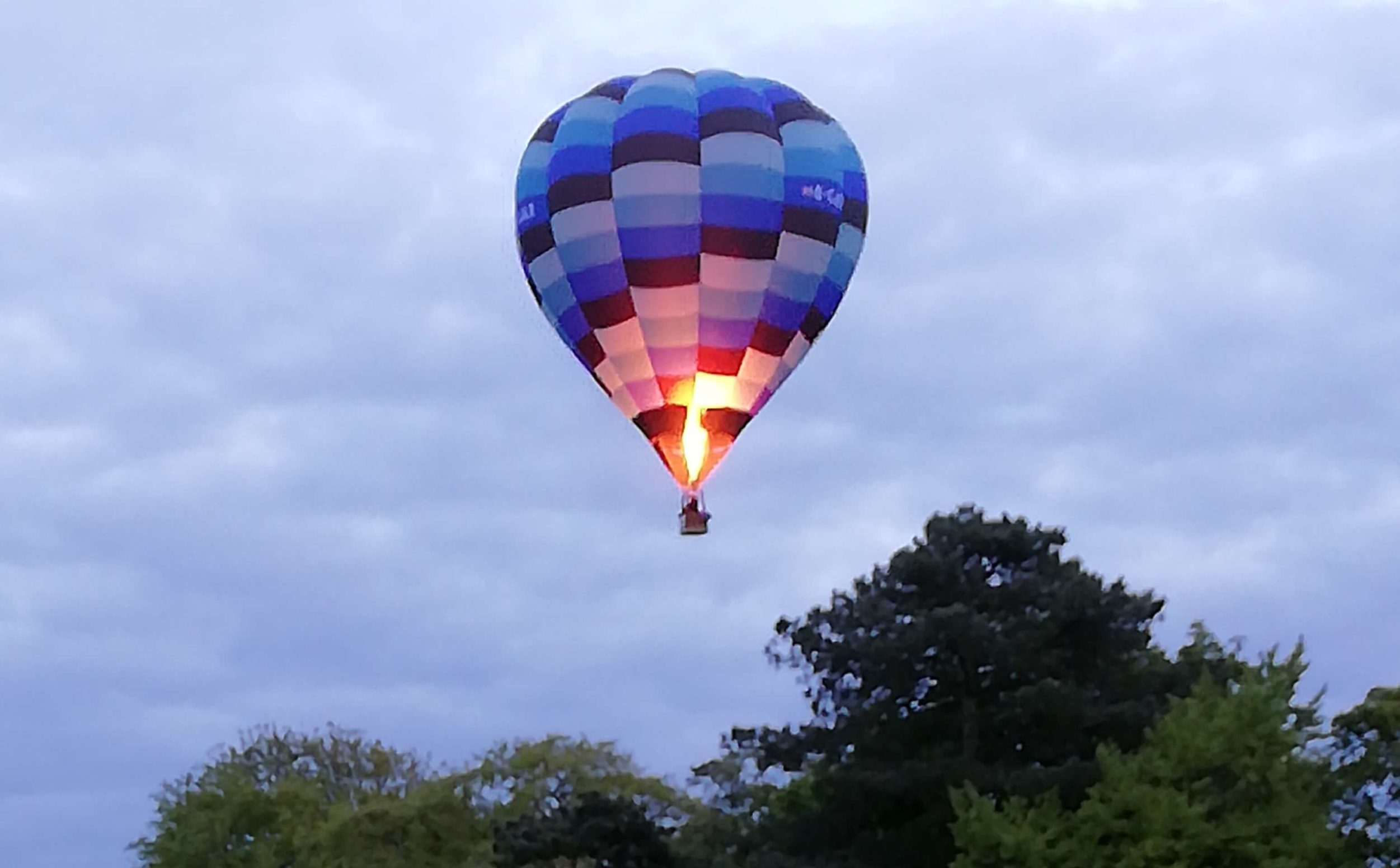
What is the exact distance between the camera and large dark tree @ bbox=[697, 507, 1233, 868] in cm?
2531

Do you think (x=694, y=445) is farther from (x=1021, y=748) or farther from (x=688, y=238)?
(x=1021, y=748)

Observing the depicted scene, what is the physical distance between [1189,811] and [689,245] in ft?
26.9

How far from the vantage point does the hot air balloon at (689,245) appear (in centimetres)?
2289

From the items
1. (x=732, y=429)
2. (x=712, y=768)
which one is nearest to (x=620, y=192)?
(x=732, y=429)

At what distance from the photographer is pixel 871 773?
2553cm

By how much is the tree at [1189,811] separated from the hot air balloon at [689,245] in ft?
17.5

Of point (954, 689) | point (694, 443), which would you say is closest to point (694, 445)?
point (694, 443)

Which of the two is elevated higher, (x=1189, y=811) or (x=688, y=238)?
(x=688, y=238)

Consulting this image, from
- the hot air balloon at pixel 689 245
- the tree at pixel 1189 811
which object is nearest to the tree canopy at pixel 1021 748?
Result: the tree at pixel 1189 811

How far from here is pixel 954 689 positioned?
26344 millimetres

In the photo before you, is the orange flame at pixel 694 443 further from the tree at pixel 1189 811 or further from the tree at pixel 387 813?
the tree at pixel 387 813

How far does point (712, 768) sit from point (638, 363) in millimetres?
16522

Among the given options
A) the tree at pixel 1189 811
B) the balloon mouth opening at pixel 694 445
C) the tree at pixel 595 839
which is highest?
the balloon mouth opening at pixel 694 445

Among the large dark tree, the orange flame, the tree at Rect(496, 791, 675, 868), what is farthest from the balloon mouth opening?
the tree at Rect(496, 791, 675, 868)
